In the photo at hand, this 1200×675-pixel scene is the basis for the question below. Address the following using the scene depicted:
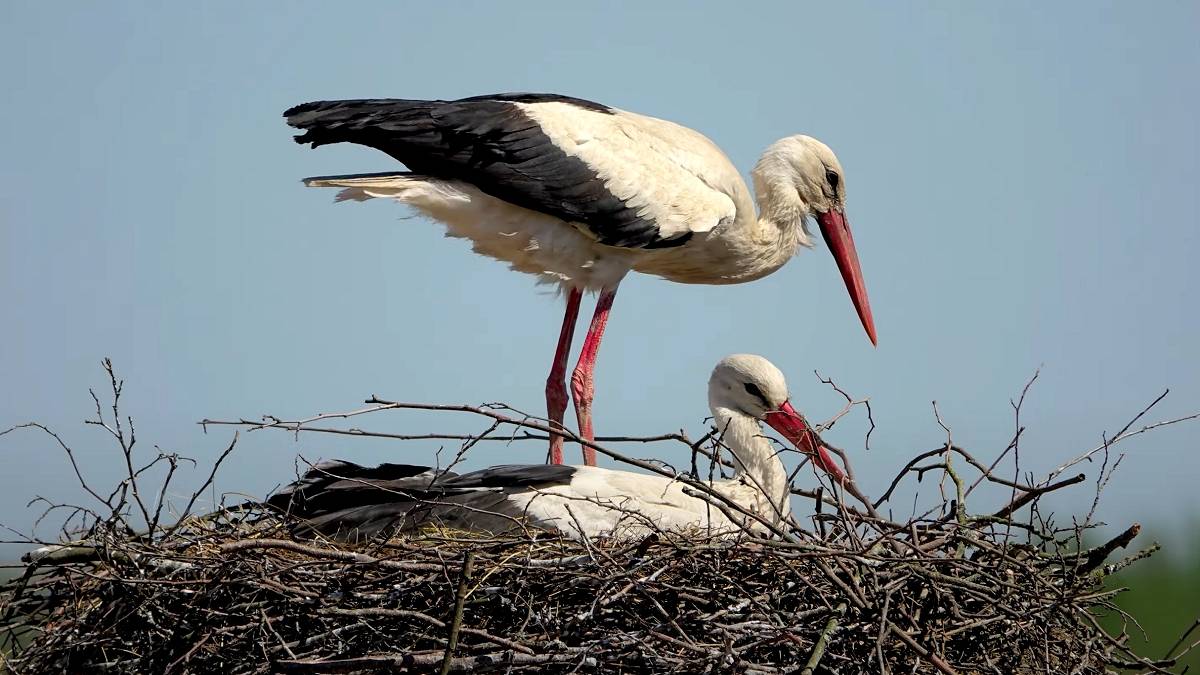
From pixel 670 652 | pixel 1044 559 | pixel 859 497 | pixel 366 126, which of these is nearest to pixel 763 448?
pixel 859 497

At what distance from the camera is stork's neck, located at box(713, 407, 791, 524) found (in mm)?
5422

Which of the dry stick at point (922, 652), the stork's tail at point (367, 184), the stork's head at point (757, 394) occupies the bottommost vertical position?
the dry stick at point (922, 652)

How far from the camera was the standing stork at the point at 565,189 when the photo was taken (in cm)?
614

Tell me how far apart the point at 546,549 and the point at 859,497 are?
132cm

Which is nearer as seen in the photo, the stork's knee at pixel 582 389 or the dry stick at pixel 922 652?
the dry stick at pixel 922 652

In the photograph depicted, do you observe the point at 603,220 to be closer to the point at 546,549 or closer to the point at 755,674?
the point at 546,549

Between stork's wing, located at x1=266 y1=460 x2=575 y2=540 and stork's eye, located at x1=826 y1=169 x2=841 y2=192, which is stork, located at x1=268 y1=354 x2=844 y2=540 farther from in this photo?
stork's eye, located at x1=826 y1=169 x2=841 y2=192

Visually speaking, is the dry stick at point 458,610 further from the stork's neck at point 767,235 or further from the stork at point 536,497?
the stork's neck at point 767,235

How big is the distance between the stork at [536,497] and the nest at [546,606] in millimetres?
286

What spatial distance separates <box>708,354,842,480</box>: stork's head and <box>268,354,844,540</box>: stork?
6 centimetres

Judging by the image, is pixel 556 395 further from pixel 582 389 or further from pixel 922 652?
pixel 922 652

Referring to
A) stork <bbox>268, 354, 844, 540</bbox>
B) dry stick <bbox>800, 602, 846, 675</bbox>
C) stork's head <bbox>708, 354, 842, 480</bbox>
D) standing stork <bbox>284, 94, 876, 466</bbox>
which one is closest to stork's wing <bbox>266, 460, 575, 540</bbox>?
stork <bbox>268, 354, 844, 540</bbox>

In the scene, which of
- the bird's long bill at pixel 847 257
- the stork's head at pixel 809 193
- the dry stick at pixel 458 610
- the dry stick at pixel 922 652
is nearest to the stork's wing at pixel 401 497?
the dry stick at pixel 458 610

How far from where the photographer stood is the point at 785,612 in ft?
13.6
